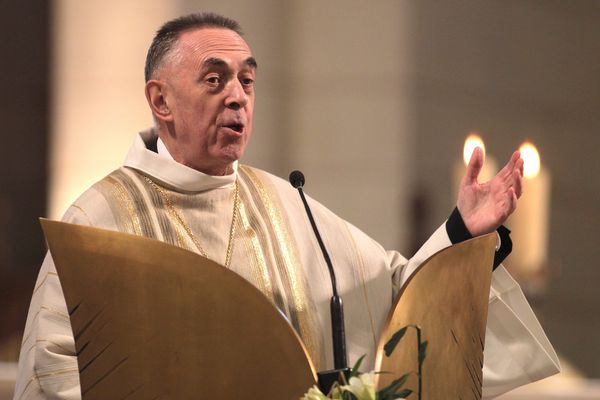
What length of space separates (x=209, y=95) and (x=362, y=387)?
3.96 ft

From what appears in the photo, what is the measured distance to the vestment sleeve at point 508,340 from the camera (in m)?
3.80

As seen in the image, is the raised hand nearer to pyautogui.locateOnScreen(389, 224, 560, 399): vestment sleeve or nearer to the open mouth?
pyautogui.locateOnScreen(389, 224, 560, 399): vestment sleeve

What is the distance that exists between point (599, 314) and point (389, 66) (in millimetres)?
3024

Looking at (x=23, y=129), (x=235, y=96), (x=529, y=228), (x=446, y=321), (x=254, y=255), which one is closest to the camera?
(x=446, y=321)

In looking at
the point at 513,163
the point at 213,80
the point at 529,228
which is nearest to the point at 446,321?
the point at 513,163

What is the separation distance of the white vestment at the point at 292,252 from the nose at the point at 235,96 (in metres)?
0.21

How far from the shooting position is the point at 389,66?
10320 mm

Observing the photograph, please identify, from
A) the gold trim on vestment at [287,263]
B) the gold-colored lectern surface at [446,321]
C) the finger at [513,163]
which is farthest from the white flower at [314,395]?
the finger at [513,163]

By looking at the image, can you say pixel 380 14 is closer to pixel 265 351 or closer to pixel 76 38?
pixel 76 38

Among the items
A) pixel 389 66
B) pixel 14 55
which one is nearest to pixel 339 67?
pixel 389 66

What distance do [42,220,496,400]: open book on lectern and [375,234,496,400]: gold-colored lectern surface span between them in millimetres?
37

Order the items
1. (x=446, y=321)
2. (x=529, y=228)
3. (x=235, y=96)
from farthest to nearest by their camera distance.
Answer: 1. (x=529, y=228)
2. (x=235, y=96)
3. (x=446, y=321)

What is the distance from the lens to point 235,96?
369 centimetres

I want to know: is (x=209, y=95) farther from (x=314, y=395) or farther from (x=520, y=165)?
(x=314, y=395)
